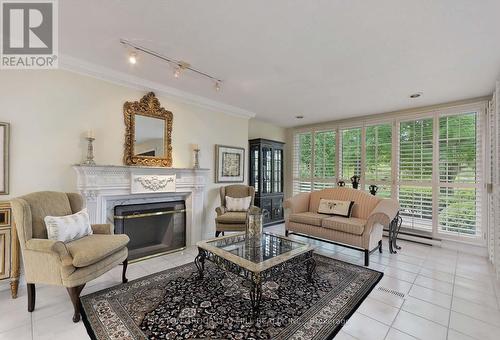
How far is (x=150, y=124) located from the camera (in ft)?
11.3

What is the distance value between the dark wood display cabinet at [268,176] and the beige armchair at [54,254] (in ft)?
10.8

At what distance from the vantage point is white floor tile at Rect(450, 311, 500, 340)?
1791 mm

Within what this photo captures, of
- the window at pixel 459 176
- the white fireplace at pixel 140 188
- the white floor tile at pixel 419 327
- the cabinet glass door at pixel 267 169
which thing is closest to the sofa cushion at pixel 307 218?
the cabinet glass door at pixel 267 169

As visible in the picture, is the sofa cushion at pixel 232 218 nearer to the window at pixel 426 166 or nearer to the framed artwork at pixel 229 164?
the framed artwork at pixel 229 164

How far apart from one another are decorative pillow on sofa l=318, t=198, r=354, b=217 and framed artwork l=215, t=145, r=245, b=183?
67.5 inches

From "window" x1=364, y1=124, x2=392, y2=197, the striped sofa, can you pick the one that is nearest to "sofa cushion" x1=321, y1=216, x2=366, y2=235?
the striped sofa

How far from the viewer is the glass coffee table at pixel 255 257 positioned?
6.41ft

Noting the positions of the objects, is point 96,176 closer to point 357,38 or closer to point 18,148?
point 18,148

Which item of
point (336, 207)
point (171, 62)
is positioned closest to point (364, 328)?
point (336, 207)

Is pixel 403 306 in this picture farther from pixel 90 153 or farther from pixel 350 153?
pixel 90 153

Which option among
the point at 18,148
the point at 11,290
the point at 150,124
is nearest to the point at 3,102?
the point at 18,148

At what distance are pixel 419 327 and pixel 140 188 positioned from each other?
3.37 meters

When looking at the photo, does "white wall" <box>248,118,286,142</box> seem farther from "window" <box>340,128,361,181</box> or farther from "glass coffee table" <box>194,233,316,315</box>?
"glass coffee table" <box>194,233,316,315</box>

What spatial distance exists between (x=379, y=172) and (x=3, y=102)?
5.74 meters
